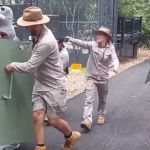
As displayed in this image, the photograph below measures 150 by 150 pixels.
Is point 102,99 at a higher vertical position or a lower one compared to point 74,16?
lower

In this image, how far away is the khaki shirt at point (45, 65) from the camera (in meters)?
5.53

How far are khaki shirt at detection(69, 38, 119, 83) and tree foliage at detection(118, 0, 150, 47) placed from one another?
45.0 ft

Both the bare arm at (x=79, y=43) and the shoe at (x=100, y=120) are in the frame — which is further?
the shoe at (x=100, y=120)

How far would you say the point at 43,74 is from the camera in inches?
225

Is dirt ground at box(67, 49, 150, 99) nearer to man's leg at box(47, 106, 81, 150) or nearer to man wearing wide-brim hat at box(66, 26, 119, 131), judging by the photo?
man wearing wide-brim hat at box(66, 26, 119, 131)

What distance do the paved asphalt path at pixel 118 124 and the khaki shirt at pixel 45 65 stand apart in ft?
3.17

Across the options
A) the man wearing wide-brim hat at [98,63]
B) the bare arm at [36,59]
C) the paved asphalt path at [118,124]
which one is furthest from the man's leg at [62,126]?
the man wearing wide-brim hat at [98,63]

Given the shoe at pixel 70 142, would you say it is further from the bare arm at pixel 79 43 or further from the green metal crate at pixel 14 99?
the bare arm at pixel 79 43

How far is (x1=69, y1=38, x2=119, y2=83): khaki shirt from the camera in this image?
7.55 meters

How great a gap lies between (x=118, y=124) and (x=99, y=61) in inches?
41.9

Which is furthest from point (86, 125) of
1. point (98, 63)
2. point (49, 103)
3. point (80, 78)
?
point (80, 78)

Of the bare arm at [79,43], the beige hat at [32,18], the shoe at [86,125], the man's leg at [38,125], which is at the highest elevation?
the beige hat at [32,18]

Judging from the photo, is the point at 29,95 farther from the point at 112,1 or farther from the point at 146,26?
the point at 146,26

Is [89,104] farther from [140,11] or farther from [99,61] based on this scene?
[140,11]
